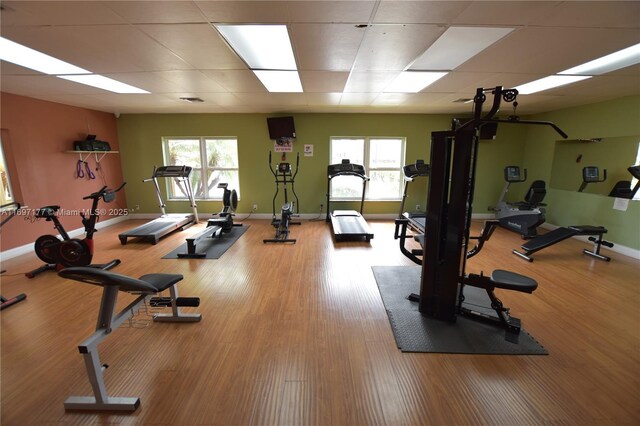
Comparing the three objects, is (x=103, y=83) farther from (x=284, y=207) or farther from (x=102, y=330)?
(x=102, y=330)

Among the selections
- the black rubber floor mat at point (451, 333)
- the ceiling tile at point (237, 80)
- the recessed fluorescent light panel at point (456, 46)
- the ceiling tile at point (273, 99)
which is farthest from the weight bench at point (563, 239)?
the ceiling tile at point (237, 80)

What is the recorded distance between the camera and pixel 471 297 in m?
3.04

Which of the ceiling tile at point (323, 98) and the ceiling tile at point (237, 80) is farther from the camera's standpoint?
the ceiling tile at point (323, 98)

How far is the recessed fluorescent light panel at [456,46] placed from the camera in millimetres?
2246

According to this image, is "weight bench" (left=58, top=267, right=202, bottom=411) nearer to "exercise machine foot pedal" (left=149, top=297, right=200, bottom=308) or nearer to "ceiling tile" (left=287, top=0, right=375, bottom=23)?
"exercise machine foot pedal" (left=149, top=297, right=200, bottom=308)

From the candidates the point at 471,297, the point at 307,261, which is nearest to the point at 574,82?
the point at 471,297

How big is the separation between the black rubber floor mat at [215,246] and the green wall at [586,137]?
6.56m

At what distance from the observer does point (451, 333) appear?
95.2 inches

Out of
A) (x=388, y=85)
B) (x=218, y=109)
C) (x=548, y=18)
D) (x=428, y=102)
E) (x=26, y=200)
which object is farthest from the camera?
(x=218, y=109)

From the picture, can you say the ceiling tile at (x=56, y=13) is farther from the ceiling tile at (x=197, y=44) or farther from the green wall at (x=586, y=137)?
the green wall at (x=586, y=137)

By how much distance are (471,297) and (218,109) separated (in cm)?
586

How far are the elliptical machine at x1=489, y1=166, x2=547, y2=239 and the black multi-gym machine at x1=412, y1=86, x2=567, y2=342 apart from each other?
3052mm

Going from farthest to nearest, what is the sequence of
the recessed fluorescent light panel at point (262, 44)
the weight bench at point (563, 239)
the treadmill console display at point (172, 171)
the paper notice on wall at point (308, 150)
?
the paper notice on wall at point (308, 150), the treadmill console display at point (172, 171), the weight bench at point (563, 239), the recessed fluorescent light panel at point (262, 44)

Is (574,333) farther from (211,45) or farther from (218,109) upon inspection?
(218,109)
